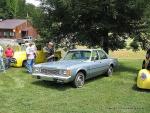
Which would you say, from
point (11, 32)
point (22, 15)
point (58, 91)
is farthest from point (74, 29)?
point (22, 15)

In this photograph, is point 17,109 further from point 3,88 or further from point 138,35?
point 138,35

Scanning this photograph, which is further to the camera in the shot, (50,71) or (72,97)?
(50,71)

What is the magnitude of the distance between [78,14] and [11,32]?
196 feet

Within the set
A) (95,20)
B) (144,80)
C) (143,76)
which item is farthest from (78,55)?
(95,20)

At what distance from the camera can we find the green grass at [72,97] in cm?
961

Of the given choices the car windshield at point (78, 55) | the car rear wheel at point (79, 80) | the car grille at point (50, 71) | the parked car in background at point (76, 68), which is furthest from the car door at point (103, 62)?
the car grille at point (50, 71)

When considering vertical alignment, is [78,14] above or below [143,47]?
above

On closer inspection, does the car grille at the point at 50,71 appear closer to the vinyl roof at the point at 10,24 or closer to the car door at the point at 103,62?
the car door at the point at 103,62

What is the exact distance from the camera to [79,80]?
12.6 metres

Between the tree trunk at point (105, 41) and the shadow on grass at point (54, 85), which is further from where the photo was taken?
the tree trunk at point (105, 41)

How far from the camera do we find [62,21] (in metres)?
18.4

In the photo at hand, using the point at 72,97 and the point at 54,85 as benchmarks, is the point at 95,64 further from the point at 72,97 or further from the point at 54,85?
the point at 72,97

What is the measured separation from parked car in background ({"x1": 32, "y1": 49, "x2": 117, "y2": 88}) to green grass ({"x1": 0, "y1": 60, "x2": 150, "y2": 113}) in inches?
15.9

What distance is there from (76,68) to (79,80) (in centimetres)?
58
